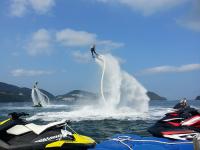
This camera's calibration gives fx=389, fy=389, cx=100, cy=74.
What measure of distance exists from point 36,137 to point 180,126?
9.16ft

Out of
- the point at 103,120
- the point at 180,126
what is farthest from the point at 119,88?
the point at 180,126

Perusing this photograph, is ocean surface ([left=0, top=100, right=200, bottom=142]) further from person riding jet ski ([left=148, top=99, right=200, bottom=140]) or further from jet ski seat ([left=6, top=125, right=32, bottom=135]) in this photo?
jet ski seat ([left=6, top=125, right=32, bottom=135])

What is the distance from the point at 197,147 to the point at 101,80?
130 feet

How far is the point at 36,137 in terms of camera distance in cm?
725

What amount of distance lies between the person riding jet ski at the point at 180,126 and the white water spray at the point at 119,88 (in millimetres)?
36454

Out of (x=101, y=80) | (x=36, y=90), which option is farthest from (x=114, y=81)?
(x=36, y=90)

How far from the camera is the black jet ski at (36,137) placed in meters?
7.12

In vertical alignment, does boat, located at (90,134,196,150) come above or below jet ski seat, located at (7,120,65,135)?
below

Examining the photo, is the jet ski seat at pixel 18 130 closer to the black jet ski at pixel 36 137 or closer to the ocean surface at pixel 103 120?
the black jet ski at pixel 36 137

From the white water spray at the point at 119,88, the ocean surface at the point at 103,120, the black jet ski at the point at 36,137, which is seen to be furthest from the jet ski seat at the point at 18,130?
the white water spray at the point at 119,88

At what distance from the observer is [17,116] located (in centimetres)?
747

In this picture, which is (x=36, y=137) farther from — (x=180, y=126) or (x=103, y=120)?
(x=103, y=120)

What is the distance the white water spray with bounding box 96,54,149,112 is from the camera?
147 feet

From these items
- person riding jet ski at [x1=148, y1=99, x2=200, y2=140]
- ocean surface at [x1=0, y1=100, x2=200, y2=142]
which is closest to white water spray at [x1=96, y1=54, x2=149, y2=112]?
ocean surface at [x1=0, y1=100, x2=200, y2=142]
